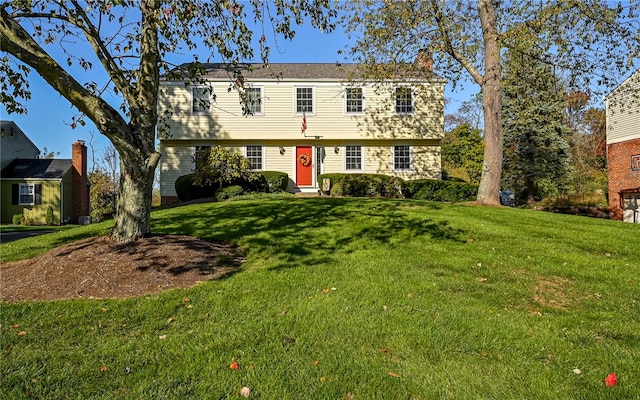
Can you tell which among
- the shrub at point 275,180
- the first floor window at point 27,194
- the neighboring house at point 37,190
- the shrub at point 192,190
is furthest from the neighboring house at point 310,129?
the first floor window at point 27,194

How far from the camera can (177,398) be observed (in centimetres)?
241

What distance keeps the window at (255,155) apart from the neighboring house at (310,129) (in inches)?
2.0

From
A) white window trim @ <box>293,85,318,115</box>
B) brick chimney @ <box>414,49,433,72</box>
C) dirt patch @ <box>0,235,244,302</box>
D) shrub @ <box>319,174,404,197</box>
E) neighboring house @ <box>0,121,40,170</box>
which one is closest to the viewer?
dirt patch @ <box>0,235,244,302</box>

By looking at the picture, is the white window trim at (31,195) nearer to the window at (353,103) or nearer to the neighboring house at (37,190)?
the neighboring house at (37,190)

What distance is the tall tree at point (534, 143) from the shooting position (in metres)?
24.4

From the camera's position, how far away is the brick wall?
60.1 ft

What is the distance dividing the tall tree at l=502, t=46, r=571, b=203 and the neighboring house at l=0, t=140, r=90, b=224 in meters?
29.6

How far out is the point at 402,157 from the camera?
63.3 ft

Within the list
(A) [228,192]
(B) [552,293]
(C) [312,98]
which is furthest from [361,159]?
(B) [552,293]

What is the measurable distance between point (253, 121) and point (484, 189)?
1151cm

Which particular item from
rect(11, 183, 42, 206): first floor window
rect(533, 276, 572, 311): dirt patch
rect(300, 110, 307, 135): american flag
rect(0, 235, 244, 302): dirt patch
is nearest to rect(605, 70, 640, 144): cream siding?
rect(300, 110, 307, 135): american flag

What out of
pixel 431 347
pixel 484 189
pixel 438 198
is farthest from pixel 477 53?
pixel 431 347

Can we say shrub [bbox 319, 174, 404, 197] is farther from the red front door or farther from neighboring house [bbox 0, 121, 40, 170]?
neighboring house [bbox 0, 121, 40, 170]

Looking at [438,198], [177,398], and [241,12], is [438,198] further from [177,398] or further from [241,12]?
[177,398]
